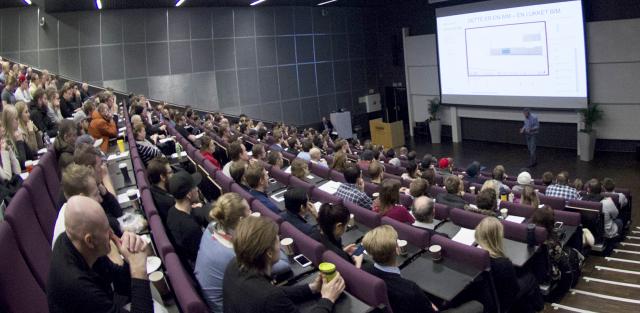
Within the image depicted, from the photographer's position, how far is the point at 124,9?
42.5 ft

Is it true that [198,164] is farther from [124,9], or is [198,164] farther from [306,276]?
[124,9]

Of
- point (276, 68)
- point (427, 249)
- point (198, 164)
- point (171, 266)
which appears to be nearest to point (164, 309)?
point (171, 266)

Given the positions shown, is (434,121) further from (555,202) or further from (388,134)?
(555,202)

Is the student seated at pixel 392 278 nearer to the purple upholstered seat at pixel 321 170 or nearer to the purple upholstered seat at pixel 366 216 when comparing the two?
the purple upholstered seat at pixel 366 216

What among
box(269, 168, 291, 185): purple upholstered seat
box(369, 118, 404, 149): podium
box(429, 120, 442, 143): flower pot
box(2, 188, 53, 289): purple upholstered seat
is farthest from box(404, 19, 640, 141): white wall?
box(2, 188, 53, 289): purple upholstered seat

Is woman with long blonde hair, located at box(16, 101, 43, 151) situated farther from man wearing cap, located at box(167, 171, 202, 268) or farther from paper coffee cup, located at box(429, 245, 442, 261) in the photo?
paper coffee cup, located at box(429, 245, 442, 261)

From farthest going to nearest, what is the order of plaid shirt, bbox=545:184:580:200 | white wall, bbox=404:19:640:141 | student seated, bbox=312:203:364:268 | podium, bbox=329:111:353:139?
podium, bbox=329:111:353:139, white wall, bbox=404:19:640:141, plaid shirt, bbox=545:184:580:200, student seated, bbox=312:203:364:268

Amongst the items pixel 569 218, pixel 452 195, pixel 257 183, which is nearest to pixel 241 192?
pixel 257 183

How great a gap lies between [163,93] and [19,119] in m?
8.29

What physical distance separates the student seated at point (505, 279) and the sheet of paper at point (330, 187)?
203 cm

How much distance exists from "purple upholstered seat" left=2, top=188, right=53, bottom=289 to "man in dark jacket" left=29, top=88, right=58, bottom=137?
13.2ft

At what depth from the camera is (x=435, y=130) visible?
15805 millimetres

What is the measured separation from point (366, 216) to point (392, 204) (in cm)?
36

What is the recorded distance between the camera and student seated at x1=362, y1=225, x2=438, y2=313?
3.06 m
